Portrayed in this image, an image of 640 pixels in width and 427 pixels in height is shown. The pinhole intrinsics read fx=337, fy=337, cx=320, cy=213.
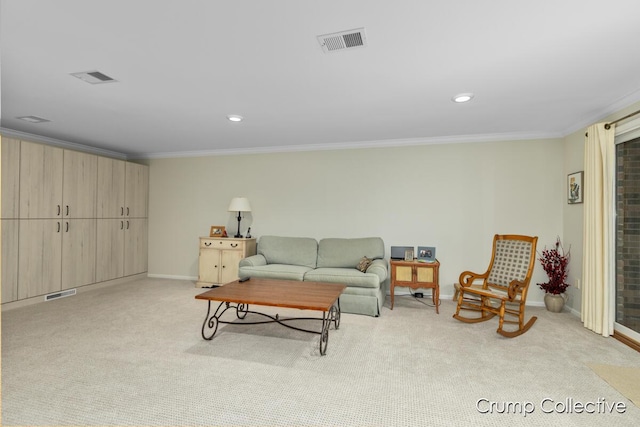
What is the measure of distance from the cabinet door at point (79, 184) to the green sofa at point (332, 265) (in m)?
2.68

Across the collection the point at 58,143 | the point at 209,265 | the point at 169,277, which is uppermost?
the point at 58,143

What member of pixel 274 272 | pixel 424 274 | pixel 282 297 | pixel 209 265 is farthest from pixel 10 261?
pixel 424 274

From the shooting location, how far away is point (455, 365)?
9.25ft

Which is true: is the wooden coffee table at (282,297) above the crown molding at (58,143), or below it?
below

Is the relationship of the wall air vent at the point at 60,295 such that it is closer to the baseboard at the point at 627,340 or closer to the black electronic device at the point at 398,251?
the black electronic device at the point at 398,251

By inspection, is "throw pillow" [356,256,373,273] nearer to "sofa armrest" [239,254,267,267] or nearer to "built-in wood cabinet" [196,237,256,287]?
"sofa armrest" [239,254,267,267]

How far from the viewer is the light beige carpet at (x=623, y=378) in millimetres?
2412

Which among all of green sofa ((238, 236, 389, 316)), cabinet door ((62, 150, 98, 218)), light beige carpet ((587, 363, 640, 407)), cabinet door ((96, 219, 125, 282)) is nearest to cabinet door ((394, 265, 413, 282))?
A: green sofa ((238, 236, 389, 316))

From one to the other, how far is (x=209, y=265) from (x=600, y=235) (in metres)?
5.24

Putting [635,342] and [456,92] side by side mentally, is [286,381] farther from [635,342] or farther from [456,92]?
[635,342]

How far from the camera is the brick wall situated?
11.0ft

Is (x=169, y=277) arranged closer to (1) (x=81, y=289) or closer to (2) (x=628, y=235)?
(1) (x=81, y=289)

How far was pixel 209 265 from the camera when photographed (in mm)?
5578

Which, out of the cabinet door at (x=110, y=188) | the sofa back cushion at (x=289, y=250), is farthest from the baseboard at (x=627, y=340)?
the cabinet door at (x=110, y=188)
